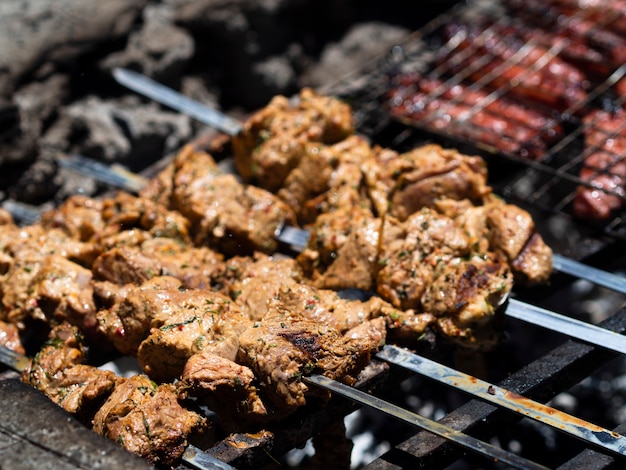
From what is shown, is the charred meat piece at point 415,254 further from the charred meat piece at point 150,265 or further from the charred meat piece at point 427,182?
the charred meat piece at point 150,265

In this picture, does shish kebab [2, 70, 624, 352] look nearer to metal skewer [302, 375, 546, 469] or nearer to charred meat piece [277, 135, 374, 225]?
metal skewer [302, 375, 546, 469]

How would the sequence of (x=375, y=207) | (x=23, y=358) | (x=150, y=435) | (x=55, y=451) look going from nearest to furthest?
(x=55, y=451), (x=150, y=435), (x=23, y=358), (x=375, y=207)

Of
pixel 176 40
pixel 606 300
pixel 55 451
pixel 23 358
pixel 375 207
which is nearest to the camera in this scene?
pixel 55 451

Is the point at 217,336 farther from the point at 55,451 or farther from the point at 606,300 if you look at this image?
the point at 606,300

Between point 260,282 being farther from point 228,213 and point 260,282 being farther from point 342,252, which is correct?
point 228,213

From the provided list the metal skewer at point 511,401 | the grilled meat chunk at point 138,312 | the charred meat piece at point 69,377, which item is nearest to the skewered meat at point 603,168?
the metal skewer at point 511,401

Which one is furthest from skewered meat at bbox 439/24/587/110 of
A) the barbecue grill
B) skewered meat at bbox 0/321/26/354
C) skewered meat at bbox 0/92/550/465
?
skewered meat at bbox 0/321/26/354

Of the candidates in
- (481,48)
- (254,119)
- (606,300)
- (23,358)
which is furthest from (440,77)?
(23,358)

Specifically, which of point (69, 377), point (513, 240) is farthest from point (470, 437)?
point (69, 377)
